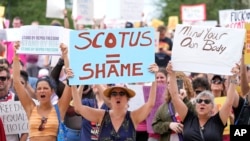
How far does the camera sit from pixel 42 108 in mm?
11086

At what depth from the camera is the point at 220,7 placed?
37.5 metres

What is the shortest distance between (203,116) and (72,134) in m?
1.81

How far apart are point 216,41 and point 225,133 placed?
1402 mm

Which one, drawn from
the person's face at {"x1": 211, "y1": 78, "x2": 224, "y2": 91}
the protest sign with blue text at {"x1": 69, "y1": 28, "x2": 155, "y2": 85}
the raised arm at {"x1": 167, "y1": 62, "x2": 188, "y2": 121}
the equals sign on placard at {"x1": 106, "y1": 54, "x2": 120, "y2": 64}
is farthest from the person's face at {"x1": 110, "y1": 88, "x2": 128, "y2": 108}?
the person's face at {"x1": 211, "y1": 78, "x2": 224, "y2": 91}

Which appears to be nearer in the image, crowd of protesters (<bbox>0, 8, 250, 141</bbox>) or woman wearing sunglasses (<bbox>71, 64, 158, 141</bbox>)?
woman wearing sunglasses (<bbox>71, 64, 158, 141</bbox>)

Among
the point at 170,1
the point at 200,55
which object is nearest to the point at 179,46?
the point at 200,55

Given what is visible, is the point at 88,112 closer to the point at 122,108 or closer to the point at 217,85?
the point at 122,108

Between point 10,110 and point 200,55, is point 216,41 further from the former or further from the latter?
point 10,110

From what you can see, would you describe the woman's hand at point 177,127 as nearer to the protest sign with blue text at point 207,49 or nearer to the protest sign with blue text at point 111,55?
the protest sign with blue text at point 207,49

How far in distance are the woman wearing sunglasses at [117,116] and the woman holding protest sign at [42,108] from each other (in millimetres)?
543

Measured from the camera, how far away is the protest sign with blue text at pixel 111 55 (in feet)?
34.8

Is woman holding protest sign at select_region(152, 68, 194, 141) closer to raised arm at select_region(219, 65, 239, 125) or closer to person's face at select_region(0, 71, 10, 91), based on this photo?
raised arm at select_region(219, 65, 239, 125)

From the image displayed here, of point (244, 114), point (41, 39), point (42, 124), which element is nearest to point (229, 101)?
point (244, 114)

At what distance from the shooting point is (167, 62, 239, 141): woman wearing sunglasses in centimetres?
1057
